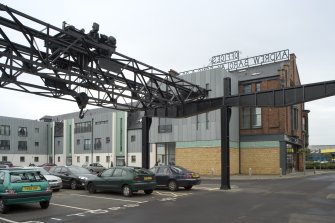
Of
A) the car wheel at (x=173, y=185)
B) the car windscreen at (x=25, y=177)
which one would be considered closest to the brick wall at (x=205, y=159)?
the car wheel at (x=173, y=185)

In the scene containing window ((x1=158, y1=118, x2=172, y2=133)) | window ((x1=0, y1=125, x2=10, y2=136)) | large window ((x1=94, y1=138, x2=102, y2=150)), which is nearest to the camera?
window ((x1=158, y1=118, x2=172, y2=133))

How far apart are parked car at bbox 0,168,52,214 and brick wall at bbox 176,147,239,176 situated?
28.6 m

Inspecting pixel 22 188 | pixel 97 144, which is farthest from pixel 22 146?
pixel 22 188

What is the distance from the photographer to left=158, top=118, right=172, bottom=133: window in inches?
1847

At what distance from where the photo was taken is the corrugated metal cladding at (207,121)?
4206 centimetres

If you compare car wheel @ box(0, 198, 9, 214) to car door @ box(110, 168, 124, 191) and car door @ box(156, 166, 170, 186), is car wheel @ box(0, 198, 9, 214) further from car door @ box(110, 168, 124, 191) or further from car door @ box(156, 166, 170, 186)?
car door @ box(156, 166, 170, 186)

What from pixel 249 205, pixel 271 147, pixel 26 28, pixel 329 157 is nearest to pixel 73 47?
pixel 26 28

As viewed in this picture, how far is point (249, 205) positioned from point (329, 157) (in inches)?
2904

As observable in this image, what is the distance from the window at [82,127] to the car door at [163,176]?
46395 millimetres

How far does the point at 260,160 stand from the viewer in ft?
140

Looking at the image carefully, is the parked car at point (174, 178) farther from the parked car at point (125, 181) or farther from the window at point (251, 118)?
the window at point (251, 118)

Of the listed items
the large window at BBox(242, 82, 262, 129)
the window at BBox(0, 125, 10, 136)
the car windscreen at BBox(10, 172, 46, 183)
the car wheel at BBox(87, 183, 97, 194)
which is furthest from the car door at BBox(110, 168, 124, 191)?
the window at BBox(0, 125, 10, 136)

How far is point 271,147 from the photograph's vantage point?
4225cm

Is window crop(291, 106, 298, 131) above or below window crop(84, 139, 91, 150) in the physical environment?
above
